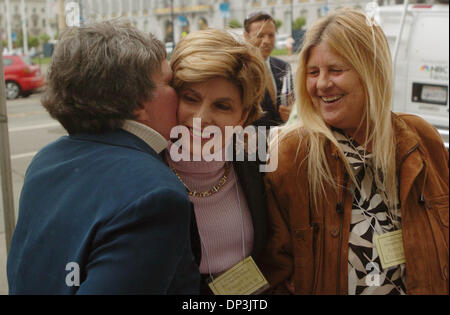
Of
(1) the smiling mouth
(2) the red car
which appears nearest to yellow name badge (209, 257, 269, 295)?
(1) the smiling mouth

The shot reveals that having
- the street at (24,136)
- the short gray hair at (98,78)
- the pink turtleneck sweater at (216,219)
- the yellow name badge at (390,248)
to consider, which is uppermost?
the short gray hair at (98,78)

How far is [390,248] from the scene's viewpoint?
5.48 feet

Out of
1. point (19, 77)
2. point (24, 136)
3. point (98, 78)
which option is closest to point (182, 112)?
point (98, 78)

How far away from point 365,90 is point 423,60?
441cm

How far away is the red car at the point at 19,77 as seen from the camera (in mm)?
13812

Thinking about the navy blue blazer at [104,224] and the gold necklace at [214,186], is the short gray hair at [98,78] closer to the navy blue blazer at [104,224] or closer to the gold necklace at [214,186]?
the navy blue blazer at [104,224]

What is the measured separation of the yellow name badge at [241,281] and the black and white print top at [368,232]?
32cm

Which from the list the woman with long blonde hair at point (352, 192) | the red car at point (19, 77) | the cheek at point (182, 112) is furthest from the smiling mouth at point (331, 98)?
the red car at point (19, 77)

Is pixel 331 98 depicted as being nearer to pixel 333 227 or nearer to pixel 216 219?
pixel 333 227

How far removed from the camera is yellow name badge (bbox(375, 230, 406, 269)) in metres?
1.66

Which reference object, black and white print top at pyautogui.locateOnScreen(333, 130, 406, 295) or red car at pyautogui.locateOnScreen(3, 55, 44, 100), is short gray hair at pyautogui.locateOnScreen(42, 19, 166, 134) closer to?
black and white print top at pyautogui.locateOnScreen(333, 130, 406, 295)

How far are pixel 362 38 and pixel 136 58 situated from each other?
885 mm

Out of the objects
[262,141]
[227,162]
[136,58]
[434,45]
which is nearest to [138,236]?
[136,58]

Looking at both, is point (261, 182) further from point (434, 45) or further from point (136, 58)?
point (434, 45)
